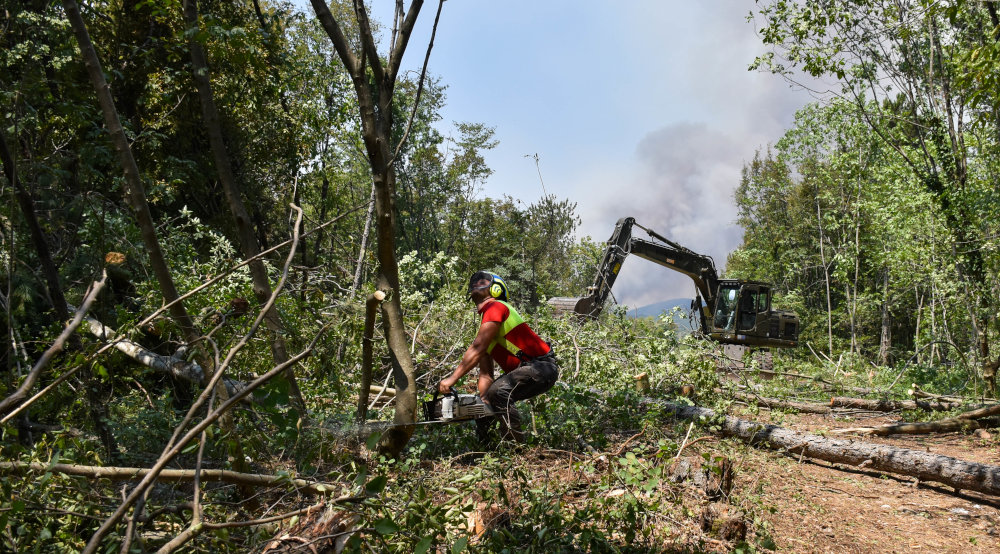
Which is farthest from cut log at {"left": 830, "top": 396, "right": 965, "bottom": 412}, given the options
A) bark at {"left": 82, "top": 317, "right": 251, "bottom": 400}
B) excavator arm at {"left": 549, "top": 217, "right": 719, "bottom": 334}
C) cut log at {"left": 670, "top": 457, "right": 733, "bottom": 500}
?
bark at {"left": 82, "top": 317, "right": 251, "bottom": 400}

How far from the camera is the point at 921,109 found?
11.2m

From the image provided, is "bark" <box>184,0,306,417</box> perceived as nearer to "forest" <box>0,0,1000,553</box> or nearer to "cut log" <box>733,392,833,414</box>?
"forest" <box>0,0,1000,553</box>

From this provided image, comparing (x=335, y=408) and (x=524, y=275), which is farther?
(x=524, y=275)

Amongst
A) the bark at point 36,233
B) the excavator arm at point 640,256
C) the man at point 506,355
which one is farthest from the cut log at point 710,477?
the excavator arm at point 640,256

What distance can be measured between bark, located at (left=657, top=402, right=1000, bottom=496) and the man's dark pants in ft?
5.88

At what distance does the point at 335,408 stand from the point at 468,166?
23.2 m

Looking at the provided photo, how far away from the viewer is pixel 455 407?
4738 mm

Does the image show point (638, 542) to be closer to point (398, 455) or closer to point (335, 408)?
point (398, 455)

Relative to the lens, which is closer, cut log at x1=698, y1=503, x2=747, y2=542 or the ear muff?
cut log at x1=698, y1=503, x2=747, y2=542

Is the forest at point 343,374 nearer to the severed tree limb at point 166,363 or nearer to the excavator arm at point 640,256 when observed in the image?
the severed tree limb at point 166,363

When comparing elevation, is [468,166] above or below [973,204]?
above

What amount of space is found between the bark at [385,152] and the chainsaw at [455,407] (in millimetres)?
639

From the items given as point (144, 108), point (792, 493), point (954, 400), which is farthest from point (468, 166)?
point (792, 493)

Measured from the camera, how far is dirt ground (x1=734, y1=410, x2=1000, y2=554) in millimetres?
3846
